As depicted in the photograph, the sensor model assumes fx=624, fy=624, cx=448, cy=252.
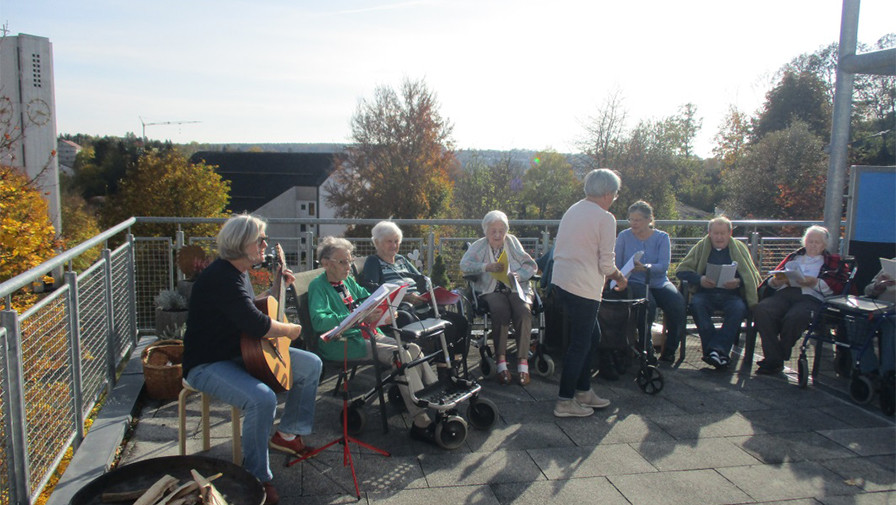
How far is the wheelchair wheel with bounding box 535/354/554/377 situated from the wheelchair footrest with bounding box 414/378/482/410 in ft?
4.19

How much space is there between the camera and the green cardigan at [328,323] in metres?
3.72

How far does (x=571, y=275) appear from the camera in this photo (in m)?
3.95

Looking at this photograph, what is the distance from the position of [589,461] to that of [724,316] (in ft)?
8.37

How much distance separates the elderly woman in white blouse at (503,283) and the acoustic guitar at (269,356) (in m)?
1.93

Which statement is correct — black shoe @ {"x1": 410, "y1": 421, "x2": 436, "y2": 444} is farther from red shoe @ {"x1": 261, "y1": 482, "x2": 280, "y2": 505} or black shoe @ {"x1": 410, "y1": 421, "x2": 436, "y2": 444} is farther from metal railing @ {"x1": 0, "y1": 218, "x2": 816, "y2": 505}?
metal railing @ {"x1": 0, "y1": 218, "x2": 816, "y2": 505}

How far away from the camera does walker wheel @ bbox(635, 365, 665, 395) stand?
4551 millimetres

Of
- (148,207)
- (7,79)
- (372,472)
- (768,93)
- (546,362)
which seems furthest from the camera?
(768,93)

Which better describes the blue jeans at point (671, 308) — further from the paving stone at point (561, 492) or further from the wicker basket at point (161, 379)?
the wicker basket at point (161, 379)

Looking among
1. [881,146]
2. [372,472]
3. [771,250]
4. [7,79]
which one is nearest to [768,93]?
[881,146]

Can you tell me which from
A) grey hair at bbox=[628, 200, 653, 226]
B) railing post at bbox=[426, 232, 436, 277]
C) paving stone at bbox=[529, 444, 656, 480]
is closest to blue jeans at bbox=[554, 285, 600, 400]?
paving stone at bbox=[529, 444, 656, 480]

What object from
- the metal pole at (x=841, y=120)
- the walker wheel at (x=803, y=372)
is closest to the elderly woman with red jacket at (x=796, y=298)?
the walker wheel at (x=803, y=372)

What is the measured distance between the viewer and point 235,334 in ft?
10.2

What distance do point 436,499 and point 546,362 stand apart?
7.01 feet

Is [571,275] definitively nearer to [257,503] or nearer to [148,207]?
[257,503]
